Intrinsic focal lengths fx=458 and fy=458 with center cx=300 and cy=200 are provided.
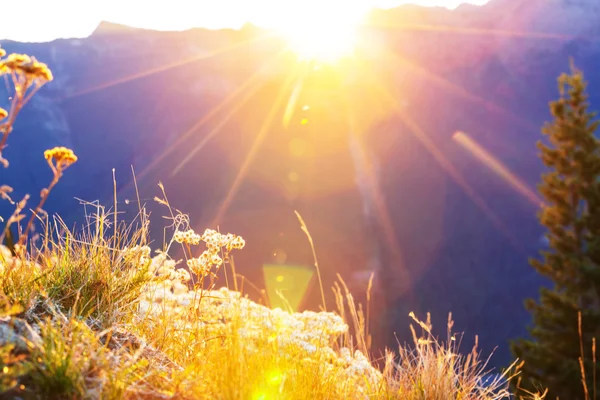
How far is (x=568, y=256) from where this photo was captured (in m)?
15.8

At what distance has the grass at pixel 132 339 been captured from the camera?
1.49m

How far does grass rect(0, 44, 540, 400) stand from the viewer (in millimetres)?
1486

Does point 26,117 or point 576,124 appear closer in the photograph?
point 576,124

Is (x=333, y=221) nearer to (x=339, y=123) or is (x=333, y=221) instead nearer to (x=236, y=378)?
(x=339, y=123)

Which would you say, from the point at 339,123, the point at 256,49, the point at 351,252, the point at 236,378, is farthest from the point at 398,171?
the point at 236,378

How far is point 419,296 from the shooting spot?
1649 inches

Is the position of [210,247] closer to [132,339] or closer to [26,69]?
[132,339]

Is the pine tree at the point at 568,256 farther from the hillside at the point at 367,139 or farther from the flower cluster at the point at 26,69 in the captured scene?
the hillside at the point at 367,139

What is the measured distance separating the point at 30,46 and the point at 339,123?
3138cm

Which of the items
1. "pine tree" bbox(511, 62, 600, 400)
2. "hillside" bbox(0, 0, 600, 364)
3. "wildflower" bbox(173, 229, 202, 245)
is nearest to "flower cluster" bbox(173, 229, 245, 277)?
"wildflower" bbox(173, 229, 202, 245)

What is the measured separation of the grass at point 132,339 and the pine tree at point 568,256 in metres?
13.9

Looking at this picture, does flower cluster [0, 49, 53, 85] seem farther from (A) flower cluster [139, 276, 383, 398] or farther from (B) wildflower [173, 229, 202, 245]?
(B) wildflower [173, 229, 202, 245]

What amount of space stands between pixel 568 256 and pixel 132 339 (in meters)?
17.1

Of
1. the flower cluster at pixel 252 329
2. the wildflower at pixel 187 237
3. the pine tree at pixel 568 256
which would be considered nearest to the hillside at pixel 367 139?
the pine tree at pixel 568 256
